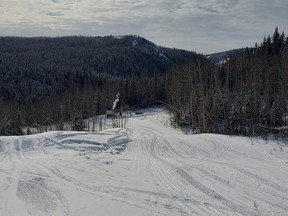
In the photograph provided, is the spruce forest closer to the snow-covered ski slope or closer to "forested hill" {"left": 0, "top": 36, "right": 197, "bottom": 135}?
"forested hill" {"left": 0, "top": 36, "right": 197, "bottom": 135}

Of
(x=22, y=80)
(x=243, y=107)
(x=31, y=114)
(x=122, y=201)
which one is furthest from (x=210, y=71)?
(x=22, y=80)

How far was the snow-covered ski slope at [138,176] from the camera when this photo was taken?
10.8 metres

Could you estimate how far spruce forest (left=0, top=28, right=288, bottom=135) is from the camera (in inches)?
1563

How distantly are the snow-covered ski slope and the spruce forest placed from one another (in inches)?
417

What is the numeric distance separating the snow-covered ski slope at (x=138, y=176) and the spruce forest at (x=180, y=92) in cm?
1060

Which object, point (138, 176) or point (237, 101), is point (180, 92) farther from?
point (138, 176)

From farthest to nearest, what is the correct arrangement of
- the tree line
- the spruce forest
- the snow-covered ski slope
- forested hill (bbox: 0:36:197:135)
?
forested hill (bbox: 0:36:197:135), the spruce forest, the tree line, the snow-covered ski slope

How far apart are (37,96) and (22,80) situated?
1630 centimetres

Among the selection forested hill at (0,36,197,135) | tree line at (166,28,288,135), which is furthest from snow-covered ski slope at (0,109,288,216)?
forested hill at (0,36,197,135)

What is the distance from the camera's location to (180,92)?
196ft

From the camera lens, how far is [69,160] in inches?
669

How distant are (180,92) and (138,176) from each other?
46.3m

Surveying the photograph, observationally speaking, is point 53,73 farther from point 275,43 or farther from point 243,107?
point 243,107

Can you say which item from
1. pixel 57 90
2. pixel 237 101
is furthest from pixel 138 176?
pixel 57 90
